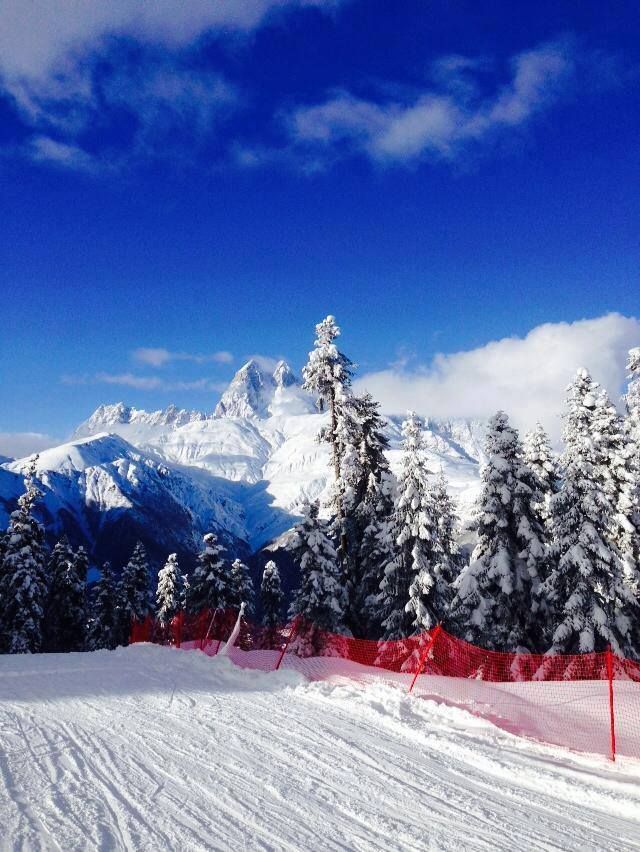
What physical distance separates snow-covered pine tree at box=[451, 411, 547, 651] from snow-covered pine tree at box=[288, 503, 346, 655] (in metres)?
6.14

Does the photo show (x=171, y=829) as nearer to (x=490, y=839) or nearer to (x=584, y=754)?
Result: (x=490, y=839)

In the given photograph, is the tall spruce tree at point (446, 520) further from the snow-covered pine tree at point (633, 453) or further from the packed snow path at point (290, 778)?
the packed snow path at point (290, 778)

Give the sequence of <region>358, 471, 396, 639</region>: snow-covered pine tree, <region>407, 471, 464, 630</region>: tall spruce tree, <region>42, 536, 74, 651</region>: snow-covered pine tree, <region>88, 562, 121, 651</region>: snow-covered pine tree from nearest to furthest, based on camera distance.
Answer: <region>407, 471, 464, 630</region>: tall spruce tree, <region>358, 471, 396, 639</region>: snow-covered pine tree, <region>42, 536, 74, 651</region>: snow-covered pine tree, <region>88, 562, 121, 651</region>: snow-covered pine tree

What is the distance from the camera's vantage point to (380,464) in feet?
88.9

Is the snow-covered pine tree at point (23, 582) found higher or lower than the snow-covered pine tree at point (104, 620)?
higher

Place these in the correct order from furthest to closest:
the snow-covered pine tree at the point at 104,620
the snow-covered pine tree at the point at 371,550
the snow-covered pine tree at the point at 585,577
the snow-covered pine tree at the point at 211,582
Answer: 1. the snow-covered pine tree at the point at 104,620
2. the snow-covered pine tree at the point at 211,582
3. the snow-covered pine tree at the point at 371,550
4. the snow-covered pine tree at the point at 585,577

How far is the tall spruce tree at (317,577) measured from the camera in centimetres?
2570

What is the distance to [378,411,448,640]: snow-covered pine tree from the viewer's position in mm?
22453

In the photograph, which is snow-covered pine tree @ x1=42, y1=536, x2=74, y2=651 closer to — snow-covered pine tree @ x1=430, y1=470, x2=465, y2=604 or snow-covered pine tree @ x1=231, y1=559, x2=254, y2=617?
snow-covered pine tree @ x1=231, y1=559, x2=254, y2=617

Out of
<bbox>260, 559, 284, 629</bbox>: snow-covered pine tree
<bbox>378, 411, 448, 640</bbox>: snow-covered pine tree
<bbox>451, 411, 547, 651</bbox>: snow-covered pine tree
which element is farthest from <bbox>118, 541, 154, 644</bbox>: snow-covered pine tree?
<bbox>451, 411, 547, 651</bbox>: snow-covered pine tree

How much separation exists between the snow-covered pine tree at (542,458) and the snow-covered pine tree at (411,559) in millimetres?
5777

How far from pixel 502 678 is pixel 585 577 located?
706 centimetres

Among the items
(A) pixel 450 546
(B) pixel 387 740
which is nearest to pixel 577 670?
(B) pixel 387 740

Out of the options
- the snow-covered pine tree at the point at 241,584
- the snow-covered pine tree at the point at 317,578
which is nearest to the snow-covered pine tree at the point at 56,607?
the snow-covered pine tree at the point at 241,584
